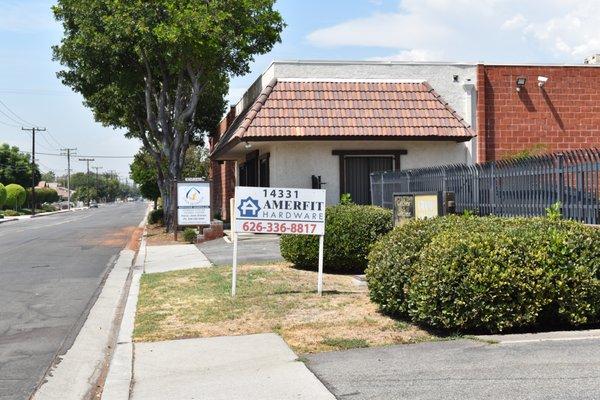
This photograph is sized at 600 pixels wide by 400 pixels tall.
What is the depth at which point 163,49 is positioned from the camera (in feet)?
82.2

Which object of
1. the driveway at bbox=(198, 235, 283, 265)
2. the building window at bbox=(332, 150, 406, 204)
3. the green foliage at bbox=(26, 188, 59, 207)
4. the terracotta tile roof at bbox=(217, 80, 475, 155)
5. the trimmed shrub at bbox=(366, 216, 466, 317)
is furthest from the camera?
the green foliage at bbox=(26, 188, 59, 207)

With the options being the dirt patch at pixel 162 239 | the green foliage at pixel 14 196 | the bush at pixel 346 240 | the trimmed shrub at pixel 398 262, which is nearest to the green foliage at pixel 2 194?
the green foliage at pixel 14 196

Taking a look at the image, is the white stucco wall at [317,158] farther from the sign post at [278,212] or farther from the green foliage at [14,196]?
the green foliage at [14,196]

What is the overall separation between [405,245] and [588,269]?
2118 millimetres

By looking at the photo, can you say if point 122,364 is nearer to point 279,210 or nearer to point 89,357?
point 89,357

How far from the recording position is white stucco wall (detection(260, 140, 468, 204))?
20891mm

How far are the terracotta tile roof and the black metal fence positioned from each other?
4425mm

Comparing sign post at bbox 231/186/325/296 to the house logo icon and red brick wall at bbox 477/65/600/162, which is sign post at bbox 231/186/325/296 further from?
red brick wall at bbox 477/65/600/162

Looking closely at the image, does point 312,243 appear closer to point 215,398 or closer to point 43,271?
point 43,271

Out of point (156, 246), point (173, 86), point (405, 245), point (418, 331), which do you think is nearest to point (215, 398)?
point (418, 331)

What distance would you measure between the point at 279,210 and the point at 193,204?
46.0ft

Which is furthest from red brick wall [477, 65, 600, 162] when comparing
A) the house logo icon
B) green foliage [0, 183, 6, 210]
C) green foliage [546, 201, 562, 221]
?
green foliage [0, 183, 6, 210]

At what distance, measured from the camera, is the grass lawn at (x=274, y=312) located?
310 inches

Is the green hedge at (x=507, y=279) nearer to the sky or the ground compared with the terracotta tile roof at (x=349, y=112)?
nearer to the ground
